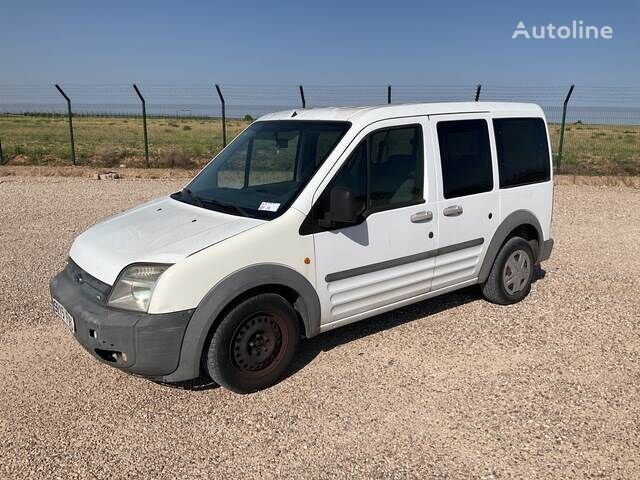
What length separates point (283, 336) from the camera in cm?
396

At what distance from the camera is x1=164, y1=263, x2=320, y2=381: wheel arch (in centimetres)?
349

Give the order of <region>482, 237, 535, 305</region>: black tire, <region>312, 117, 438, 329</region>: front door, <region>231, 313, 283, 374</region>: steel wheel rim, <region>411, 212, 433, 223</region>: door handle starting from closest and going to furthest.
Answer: <region>231, 313, 283, 374</region>: steel wheel rim
<region>312, 117, 438, 329</region>: front door
<region>411, 212, 433, 223</region>: door handle
<region>482, 237, 535, 305</region>: black tire

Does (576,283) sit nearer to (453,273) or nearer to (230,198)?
(453,273)

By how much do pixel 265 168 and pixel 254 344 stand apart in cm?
149

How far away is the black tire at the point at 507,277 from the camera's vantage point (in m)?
5.36

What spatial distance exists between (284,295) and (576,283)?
395cm

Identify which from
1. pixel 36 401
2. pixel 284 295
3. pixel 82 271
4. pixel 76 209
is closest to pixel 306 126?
pixel 284 295

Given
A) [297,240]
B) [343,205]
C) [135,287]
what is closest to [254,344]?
[297,240]

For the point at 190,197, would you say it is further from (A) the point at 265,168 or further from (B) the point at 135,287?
(B) the point at 135,287

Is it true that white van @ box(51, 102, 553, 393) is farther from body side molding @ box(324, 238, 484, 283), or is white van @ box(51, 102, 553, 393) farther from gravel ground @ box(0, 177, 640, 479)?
gravel ground @ box(0, 177, 640, 479)

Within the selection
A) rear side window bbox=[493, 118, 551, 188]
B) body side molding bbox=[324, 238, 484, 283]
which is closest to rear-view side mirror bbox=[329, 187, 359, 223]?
body side molding bbox=[324, 238, 484, 283]

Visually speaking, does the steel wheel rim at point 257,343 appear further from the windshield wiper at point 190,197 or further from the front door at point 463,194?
the front door at point 463,194

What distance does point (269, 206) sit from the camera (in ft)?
12.9

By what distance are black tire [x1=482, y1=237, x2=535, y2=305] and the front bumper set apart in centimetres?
312
